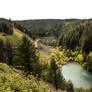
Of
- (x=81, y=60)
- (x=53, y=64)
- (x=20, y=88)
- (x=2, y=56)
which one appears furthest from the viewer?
(x=81, y=60)

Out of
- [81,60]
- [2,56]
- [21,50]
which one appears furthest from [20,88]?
[81,60]

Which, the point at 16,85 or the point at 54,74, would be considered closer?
the point at 16,85

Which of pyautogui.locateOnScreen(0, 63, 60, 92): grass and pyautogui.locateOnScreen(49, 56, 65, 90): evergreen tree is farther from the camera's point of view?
pyautogui.locateOnScreen(49, 56, 65, 90): evergreen tree

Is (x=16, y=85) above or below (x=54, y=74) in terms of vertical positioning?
above

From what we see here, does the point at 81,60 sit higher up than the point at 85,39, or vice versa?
the point at 85,39

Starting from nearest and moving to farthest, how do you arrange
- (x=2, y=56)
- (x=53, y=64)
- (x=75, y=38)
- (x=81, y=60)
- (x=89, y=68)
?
1. (x=53, y=64)
2. (x=2, y=56)
3. (x=89, y=68)
4. (x=81, y=60)
5. (x=75, y=38)

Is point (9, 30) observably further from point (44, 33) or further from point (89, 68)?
point (44, 33)

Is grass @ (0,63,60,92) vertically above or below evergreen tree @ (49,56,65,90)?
above

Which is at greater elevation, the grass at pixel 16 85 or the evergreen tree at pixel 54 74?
the grass at pixel 16 85

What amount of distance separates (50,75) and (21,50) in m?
10.4

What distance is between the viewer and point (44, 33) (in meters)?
195

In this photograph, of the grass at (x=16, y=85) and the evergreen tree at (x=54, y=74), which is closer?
the grass at (x=16, y=85)

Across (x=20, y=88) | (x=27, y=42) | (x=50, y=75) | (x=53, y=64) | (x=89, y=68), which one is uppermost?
(x=27, y=42)

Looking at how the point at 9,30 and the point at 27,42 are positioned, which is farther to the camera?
the point at 9,30
